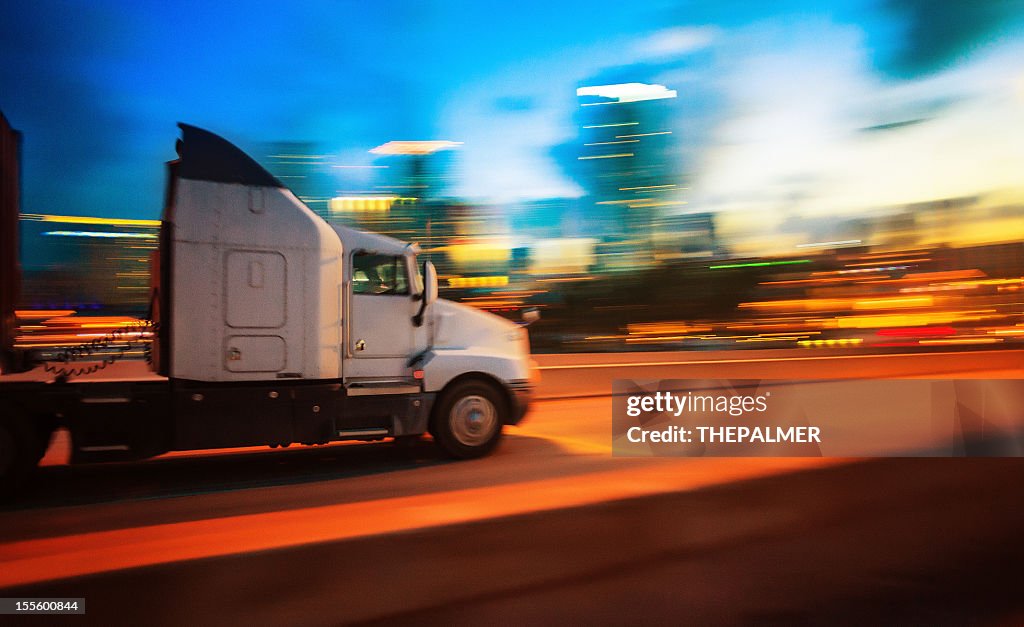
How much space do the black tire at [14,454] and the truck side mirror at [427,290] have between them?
3806 millimetres

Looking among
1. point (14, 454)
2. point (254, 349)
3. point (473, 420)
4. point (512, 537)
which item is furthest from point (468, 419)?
point (14, 454)

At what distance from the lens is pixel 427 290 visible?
335 inches

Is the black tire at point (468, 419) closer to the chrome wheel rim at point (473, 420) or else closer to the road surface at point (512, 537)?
the chrome wheel rim at point (473, 420)

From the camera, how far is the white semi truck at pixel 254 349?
7.14 metres

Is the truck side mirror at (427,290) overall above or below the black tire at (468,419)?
above

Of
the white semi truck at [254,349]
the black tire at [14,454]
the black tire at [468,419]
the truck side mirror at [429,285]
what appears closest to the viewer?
the black tire at [14,454]

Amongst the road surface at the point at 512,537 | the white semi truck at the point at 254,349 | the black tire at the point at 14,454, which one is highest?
the white semi truck at the point at 254,349

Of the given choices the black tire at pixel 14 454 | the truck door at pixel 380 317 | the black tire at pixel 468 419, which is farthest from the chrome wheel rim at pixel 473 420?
the black tire at pixel 14 454

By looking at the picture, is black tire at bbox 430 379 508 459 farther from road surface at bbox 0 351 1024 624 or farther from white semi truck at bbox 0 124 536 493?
road surface at bbox 0 351 1024 624

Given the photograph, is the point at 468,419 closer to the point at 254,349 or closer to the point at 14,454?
the point at 254,349

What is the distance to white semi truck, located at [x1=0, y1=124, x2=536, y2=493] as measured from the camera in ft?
23.4

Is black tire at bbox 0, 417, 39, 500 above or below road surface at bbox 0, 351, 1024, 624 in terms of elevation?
above


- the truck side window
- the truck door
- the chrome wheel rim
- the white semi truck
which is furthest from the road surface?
the truck side window

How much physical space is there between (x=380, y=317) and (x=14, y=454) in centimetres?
357
